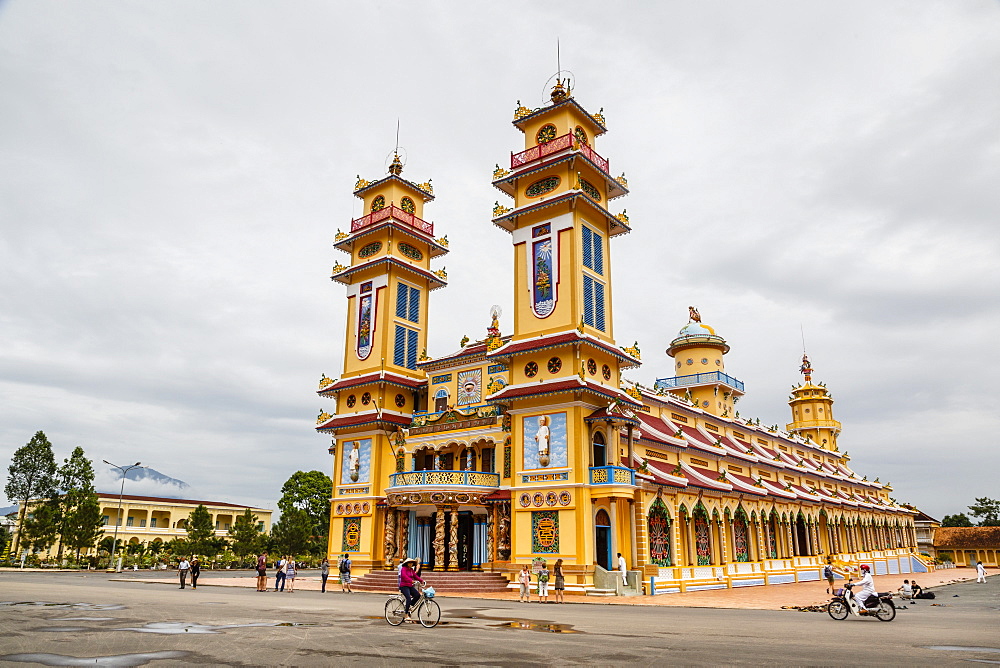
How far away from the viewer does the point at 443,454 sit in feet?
131

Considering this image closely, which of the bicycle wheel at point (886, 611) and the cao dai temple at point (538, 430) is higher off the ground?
the cao dai temple at point (538, 430)

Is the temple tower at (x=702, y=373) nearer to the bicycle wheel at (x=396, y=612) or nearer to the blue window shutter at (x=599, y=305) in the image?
the blue window shutter at (x=599, y=305)

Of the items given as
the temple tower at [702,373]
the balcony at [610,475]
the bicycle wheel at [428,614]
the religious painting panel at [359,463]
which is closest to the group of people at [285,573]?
the religious painting panel at [359,463]

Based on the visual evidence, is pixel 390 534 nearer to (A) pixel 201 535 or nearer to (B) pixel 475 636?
(B) pixel 475 636

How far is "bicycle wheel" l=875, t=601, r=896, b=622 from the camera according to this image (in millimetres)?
18344

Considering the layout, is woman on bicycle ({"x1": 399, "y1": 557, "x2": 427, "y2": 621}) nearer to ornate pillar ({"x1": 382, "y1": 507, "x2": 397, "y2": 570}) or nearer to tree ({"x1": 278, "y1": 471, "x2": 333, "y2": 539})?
ornate pillar ({"x1": 382, "y1": 507, "x2": 397, "y2": 570})

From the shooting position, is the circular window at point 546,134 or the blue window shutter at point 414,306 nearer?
the circular window at point 546,134

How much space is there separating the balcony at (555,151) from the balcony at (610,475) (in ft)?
50.3

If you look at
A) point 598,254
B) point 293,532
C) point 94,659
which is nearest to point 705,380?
point 598,254

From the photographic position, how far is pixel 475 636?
559 inches

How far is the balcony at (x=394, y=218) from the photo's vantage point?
146ft

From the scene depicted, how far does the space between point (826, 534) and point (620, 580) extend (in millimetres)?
31859

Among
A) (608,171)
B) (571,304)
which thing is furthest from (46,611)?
(608,171)

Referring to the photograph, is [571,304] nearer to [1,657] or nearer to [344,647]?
[344,647]
